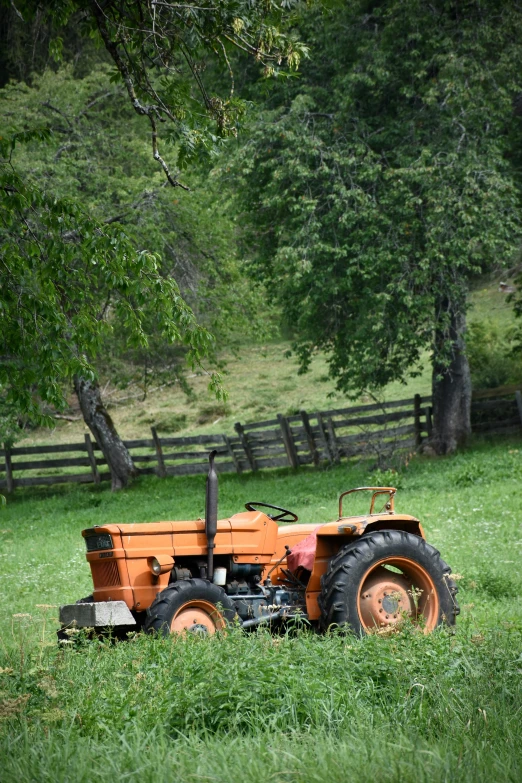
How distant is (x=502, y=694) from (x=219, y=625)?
8.69ft

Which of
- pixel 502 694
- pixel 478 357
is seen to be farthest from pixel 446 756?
pixel 478 357

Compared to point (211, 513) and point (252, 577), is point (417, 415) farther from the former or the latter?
point (211, 513)

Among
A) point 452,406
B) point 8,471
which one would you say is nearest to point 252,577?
point 452,406

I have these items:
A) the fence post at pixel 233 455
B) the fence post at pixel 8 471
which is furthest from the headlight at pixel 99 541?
the fence post at pixel 8 471

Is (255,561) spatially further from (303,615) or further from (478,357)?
(478,357)

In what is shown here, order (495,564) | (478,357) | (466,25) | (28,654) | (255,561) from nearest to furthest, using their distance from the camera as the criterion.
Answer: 1. (28,654)
2. (255,561)
3. (495,564)
4. (466,25)
5. (478,357)

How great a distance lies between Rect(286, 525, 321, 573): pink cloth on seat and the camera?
282 inches

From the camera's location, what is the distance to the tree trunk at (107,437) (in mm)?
21969

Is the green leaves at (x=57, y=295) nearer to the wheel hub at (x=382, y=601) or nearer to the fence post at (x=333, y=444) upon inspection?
the wheel hub at (x=382, y=601)

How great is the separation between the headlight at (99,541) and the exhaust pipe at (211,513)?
0.75 metres

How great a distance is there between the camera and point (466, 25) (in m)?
16.9

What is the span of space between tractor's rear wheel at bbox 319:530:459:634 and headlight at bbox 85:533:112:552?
5.45 feet

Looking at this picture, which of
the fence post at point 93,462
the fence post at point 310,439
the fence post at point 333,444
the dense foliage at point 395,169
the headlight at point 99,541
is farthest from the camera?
the fence post at point 93,462

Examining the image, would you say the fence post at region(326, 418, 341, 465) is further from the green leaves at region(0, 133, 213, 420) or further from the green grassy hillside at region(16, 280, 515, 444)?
the green leaves at region(0, 133, 213, 420)
